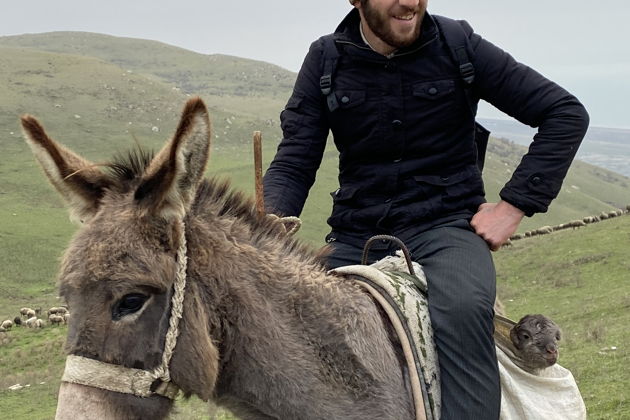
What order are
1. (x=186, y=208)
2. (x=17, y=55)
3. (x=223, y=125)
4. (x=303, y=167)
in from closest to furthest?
(x=186, y=208) → (x=303, y=167) → (x=223, y=125) → (x=17, y=55)

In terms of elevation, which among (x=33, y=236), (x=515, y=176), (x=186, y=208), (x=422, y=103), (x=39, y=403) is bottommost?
(x=33, y=236)

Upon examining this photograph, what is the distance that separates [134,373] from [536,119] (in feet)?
7.34

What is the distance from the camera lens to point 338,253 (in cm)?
360

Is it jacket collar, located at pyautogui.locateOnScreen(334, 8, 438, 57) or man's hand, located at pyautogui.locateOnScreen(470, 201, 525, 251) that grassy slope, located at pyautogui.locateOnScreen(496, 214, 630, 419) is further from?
jacket collar, located at pyautogui.locateOnScreen(334, 8, 438, 57)

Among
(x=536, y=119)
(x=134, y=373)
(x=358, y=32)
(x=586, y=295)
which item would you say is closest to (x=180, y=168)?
(x=134, y=373)

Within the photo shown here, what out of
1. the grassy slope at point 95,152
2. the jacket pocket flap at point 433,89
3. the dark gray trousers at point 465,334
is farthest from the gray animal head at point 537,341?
the grassy slope at point 95,152

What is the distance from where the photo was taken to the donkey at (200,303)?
2346 millimetres

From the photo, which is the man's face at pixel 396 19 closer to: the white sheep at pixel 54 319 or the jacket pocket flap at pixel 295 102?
the jacket pocket flap at pixel 295 102

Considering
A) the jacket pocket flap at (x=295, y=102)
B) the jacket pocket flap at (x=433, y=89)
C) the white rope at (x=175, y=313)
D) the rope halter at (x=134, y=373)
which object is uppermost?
the jacket pocket flap at (x=433, y=89)

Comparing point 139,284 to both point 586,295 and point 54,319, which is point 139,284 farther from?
point 54,319

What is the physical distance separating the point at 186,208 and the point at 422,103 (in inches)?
57.3

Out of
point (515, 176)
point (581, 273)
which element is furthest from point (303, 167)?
point (581, 273)

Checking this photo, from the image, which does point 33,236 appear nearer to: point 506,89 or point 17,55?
point 506,89

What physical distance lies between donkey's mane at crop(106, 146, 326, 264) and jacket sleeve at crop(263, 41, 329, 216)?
2.37 ft
